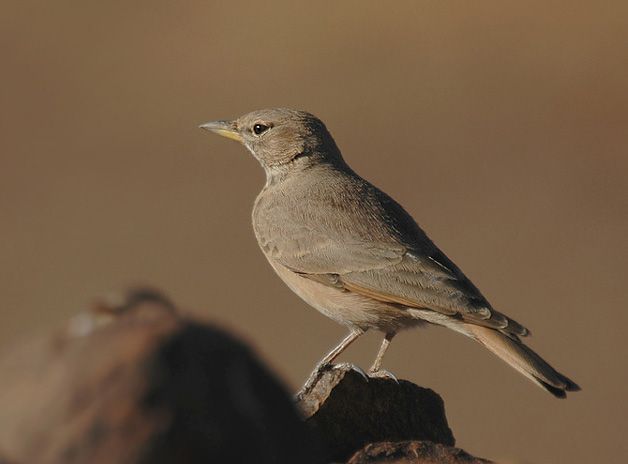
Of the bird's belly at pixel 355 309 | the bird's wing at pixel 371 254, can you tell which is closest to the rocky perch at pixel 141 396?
the bird's wing at pixel 371 254

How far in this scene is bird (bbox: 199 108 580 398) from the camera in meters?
7.23

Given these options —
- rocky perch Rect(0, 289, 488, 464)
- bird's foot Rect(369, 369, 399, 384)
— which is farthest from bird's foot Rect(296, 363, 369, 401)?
rocky perch Rect(0, 289, 488, 464)

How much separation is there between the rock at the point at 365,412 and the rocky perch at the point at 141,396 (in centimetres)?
182

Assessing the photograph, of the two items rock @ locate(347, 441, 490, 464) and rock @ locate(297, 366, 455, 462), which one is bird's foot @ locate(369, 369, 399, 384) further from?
rock @ locate(347, 441, 490, 464)

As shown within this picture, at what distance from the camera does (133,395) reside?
3553 millimetres

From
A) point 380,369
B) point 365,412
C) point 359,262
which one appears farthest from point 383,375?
point 359,262

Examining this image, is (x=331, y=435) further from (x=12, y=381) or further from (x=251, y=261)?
(x=251, y=261)

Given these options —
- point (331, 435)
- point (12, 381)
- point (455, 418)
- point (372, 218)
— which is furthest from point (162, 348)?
point (455, 418)

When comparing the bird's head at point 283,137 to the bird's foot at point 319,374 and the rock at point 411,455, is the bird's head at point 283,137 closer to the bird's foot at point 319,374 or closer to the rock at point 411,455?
the bird's foot at point 319,374

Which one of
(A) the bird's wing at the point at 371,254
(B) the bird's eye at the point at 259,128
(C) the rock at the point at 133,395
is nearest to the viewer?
(C) the rock at the point at 133,395

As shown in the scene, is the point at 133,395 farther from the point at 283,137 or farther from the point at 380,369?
the point at 283,137

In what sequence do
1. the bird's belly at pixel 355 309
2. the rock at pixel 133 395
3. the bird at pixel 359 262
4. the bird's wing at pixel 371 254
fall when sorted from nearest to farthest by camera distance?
1. the rock at pixel 133 395
2. the bird at pixel 359 262
3. the bird's wing at pixel 371 254
4. the bird's belly at pixel 355 309

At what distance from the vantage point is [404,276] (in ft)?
24.7

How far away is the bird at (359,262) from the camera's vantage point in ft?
23.7
